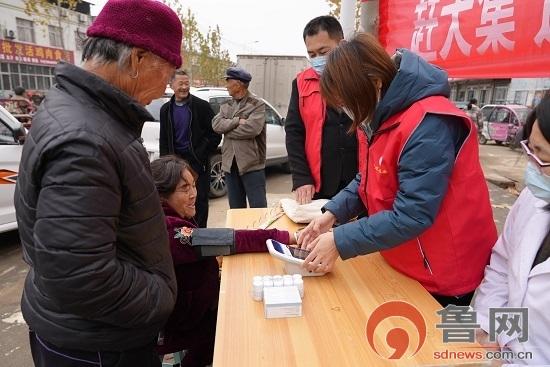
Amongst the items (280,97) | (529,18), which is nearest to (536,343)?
(529,18)

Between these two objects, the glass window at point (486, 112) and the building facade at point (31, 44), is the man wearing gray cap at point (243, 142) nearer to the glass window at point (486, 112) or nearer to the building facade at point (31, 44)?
the glass window at point (486, 112)

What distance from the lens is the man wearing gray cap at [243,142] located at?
11.9ft

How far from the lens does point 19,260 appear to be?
11.9ft

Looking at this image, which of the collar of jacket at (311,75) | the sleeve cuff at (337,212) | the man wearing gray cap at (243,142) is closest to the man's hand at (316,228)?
the sleeve cuff at (337,212)

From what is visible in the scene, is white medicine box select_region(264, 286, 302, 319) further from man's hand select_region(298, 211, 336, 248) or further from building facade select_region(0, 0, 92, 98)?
building facade select_region(0, 0, 92, 98)

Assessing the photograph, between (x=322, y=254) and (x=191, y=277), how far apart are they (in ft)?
2.12

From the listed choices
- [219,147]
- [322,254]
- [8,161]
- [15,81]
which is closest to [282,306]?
[322,254]

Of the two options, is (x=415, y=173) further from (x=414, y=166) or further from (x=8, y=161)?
(x=8, y=161)

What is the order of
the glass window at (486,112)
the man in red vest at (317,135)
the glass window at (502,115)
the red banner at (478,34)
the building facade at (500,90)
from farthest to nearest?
the building facade at (500,90)
the glass window at (486,112)
the glass window at (502,115)
the man in red vest at (317,135)
the red banner at (478,34)

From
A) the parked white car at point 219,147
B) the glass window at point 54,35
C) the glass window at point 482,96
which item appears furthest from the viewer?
the glass window at point 482,96

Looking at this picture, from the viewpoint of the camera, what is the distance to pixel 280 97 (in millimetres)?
10023

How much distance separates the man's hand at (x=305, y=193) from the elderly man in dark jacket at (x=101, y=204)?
1.26 m

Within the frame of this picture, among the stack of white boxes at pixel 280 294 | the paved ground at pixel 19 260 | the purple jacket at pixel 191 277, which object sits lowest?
the paved ground at pixel 19 260

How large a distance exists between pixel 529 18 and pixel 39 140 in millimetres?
2109
